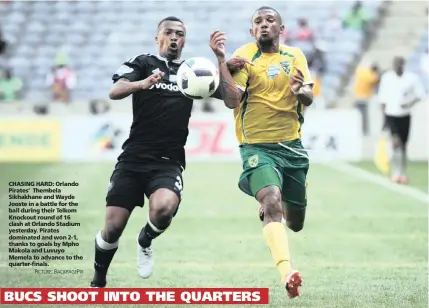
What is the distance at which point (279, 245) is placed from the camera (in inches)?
304

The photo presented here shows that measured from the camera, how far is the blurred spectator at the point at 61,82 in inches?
1075

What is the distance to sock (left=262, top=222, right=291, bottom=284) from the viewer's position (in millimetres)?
7578

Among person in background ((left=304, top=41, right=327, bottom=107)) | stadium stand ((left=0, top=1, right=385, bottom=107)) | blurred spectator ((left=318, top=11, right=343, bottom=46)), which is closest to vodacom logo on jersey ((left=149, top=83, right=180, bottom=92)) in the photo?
person in background ((left=304, top=41, right=327, bottom=107))

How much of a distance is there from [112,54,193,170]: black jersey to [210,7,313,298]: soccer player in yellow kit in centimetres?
46

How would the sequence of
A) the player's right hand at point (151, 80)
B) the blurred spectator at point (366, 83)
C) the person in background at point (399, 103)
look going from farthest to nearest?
1. the blurred spectator at point (366, 83)
2. the person in background at point (399, 103)
3. the player's right hand at point (151, 80)

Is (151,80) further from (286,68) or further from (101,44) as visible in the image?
(101,44)

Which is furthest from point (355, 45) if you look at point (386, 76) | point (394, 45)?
point (386, 76)

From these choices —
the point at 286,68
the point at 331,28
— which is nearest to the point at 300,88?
the point at 286,68

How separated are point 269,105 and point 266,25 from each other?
65 centimetres

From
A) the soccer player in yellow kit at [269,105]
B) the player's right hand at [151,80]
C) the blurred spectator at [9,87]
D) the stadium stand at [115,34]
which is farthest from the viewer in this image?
the stadium stand at [115,34]

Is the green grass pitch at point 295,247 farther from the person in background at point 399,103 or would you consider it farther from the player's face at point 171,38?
the player's face at point 171,38

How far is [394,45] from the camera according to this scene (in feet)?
94.3

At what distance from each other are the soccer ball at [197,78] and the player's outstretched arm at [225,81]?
0.31ft

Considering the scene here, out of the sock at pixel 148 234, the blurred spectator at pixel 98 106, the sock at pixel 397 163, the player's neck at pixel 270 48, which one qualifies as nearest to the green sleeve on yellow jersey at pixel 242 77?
the player's neck at pixel 270 48
